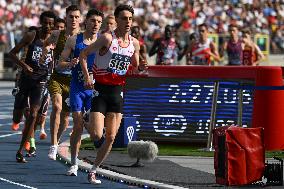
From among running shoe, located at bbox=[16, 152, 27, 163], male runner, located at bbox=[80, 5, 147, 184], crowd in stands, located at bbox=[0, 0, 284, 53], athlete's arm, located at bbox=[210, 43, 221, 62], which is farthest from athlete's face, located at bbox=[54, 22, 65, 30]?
crowd in stands, located at bbox=[0, 0, 284, 53]

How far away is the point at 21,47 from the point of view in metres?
16.7

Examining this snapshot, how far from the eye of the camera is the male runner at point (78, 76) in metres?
14.4

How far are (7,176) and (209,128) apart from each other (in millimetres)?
4968

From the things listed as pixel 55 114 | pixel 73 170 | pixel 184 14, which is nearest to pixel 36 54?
pixel 55 114


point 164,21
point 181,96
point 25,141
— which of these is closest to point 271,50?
point 164,21

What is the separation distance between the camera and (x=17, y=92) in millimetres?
17859

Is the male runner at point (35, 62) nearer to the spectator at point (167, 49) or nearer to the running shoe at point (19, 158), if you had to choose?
the running shoe at point (19, 158)

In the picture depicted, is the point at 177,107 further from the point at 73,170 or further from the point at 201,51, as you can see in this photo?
the point at 201,51

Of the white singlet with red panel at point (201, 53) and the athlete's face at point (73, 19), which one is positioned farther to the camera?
the white singlet with red panel at point (201, 53)

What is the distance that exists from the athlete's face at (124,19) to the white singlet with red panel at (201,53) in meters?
15.8

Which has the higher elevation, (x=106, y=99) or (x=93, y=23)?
(x=93, y=23)

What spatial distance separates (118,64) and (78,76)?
0.99 meters

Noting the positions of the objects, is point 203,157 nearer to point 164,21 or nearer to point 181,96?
point 181,96

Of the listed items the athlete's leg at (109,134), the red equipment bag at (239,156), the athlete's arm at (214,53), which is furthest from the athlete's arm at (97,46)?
the athlete's arm at (214,53)
